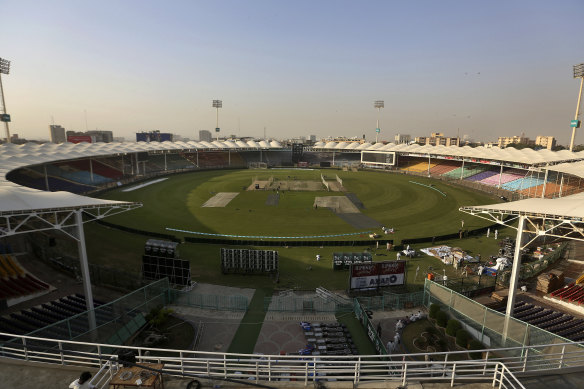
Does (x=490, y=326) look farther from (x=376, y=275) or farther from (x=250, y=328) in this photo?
(x=250, y=328)

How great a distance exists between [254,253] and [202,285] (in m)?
5.42

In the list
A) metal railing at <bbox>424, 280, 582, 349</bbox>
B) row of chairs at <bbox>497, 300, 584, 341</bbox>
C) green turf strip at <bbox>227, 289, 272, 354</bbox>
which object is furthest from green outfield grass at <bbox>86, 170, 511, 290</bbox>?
row of chairs at <bbox>497, 300, 584, 341</bbox>

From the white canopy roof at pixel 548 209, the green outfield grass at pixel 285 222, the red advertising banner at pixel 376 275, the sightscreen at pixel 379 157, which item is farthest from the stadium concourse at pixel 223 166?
the red advertising banner at pixel 376 275

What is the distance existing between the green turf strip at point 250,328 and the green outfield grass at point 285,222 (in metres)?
3.69

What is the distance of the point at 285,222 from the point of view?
46812mm

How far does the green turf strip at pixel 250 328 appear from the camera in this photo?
19.0 m

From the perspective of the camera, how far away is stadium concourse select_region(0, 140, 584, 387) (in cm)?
2009

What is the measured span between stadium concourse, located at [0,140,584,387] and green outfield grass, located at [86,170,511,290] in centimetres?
471

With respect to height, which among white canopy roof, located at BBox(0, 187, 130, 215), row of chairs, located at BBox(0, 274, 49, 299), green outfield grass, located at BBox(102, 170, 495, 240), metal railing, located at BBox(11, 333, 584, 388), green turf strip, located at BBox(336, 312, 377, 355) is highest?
white canopy roof, located at BBox(0, 187, 130, 215)

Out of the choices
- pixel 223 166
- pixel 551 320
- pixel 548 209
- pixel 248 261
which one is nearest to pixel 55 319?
pixel 248 261

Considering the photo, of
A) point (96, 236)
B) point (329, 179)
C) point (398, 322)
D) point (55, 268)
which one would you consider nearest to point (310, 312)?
point (398, 322)

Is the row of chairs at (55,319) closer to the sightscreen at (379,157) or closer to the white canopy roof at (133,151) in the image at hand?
the white canopy roof at (133,151)

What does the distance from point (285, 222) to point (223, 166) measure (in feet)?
228

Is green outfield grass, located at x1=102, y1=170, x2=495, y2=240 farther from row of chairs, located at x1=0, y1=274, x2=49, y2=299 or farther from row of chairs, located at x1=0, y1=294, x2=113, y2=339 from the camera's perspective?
row of chairs, located at x1=0, y1=294, x2=113, y2=339
